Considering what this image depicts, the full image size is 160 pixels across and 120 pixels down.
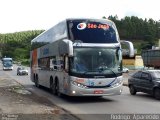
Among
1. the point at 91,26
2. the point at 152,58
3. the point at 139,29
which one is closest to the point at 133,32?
the point at 139,29

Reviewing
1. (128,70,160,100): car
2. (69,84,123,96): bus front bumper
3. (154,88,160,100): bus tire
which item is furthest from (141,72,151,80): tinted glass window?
(69,84,123,96): bus front bumper

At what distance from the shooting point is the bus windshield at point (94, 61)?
17.4 metres

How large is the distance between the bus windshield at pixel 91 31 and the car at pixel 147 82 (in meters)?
2.92

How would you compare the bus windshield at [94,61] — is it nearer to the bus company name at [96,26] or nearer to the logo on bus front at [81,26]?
the logo on bus front at [81,26]

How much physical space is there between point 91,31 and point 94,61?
1.47 meters

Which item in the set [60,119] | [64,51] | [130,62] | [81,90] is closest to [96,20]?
[64,51]

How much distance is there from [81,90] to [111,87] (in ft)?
4.45

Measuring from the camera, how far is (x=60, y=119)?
12.2m

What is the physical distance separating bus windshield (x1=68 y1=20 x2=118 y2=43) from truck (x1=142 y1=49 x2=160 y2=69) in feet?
125

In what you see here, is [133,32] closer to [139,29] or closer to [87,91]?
[139,29]

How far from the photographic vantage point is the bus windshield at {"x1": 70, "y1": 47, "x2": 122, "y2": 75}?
17359 mm

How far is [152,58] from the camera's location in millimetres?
57500

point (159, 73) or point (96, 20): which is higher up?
point (96, 20)

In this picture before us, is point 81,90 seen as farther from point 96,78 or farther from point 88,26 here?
point 88,26
